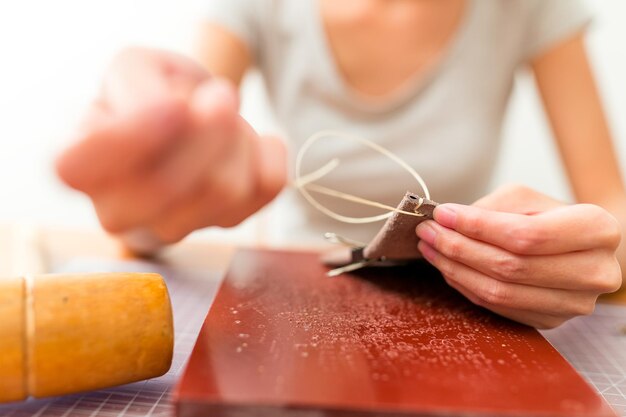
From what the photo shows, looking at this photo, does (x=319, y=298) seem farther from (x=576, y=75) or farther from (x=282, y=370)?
(x=576, y=75)

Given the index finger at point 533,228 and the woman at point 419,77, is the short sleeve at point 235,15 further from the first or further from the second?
the index finger at point 533,228

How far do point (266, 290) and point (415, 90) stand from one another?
0.47 m

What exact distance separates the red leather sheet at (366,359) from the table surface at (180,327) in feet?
0.17

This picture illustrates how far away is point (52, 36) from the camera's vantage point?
4.42 ft

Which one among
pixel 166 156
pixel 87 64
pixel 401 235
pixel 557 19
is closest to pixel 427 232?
pixel 401 235

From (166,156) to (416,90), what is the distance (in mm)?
578

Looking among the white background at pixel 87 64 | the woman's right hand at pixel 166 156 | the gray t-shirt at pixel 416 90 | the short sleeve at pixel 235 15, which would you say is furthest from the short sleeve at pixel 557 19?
the woman's right hand at pixel 166 156

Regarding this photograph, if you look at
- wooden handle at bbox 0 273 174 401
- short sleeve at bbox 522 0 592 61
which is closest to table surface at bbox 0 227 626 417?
wooden handle at bbox 0 273 174 401

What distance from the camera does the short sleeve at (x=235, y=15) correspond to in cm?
78

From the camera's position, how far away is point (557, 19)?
2.61 ft

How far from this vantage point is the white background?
4.36 ft

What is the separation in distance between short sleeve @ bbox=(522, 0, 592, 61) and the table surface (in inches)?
15.2

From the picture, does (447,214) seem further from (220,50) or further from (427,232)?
(220,50)

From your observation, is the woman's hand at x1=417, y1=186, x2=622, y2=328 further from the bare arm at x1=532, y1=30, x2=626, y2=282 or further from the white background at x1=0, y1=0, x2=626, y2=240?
the white background at x1=0, y1=0, x2=626, y2=240
